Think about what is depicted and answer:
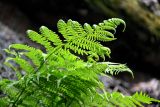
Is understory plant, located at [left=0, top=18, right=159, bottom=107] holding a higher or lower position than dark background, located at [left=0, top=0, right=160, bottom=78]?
lower

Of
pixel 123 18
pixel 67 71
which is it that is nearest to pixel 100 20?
pixel 123 18

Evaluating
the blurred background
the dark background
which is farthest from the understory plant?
the dark background

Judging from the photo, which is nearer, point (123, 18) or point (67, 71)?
point (67, 71)

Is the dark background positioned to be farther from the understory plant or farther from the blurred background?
the understory plant

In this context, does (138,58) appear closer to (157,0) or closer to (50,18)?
(157,0)

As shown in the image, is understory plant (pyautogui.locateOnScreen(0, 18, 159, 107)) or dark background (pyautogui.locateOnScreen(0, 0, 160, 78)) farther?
dark background (pyautogui.locateOnScreen(0, 0, 160, 78))

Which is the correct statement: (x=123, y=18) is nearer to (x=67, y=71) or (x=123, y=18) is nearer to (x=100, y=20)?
(x=100, y=20)

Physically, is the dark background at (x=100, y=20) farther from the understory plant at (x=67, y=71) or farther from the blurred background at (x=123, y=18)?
the understory plant at (x=67, y=71)

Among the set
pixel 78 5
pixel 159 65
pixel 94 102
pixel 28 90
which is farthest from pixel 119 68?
pixel 159 65
